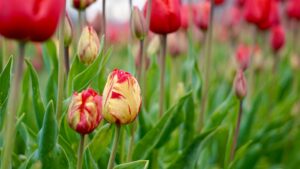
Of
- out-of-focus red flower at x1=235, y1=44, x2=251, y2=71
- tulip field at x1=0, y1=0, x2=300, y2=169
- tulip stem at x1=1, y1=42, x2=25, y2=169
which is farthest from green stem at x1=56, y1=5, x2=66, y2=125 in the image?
out-of-focus red flower at x1=235, y1=44, x2=251, y2=71

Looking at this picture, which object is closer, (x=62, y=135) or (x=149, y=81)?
(x=62, y=135)

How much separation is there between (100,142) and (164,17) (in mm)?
345

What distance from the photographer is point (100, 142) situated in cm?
135

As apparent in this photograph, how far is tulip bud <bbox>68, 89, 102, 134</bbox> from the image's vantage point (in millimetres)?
1105

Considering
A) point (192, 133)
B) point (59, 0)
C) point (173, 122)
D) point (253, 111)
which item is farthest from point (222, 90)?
point (59, 0)

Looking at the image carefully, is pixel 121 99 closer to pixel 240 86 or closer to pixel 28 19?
pixel 28 19

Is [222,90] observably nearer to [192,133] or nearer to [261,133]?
[261,133]

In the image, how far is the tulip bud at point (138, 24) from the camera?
1.43m

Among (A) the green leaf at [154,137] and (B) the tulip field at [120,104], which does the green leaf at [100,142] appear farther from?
(A) the green leaf at [154,137]

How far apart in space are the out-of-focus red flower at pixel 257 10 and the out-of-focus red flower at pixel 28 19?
127 centimetres

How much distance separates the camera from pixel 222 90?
104 inches

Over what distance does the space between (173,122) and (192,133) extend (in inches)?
9.3

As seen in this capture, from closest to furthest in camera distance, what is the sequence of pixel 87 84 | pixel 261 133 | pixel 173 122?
pixel 87 84, pixel 173 122, pixel 261 133

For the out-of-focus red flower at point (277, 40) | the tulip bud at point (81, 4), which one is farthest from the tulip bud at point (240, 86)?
the out-of-focus red flower at point (277, 40)
